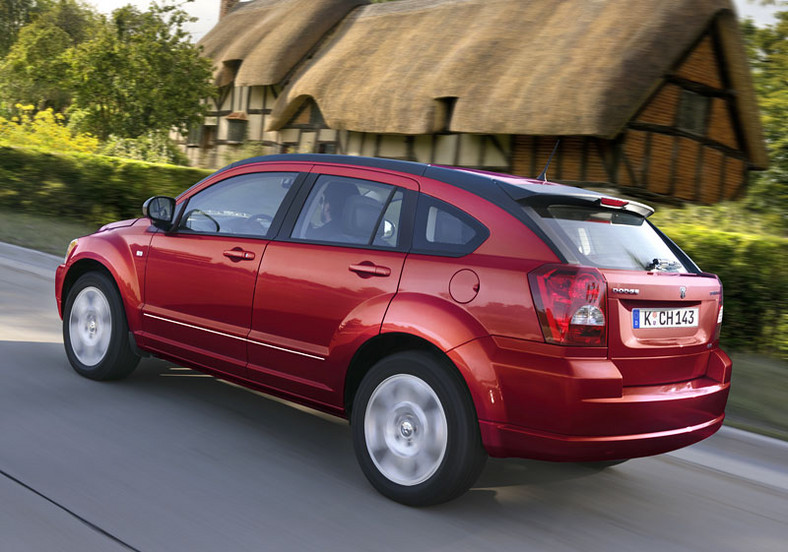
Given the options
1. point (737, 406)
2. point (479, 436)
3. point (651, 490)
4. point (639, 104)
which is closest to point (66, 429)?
point (479, 436)

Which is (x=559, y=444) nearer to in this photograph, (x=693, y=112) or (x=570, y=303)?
(x=570, y=303)

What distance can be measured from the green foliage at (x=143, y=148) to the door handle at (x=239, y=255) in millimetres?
19963

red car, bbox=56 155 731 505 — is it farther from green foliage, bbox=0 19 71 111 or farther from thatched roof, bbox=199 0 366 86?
green foliage, bbox=0 19 71 111

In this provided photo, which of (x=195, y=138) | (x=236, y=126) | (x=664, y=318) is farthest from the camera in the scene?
(x=195, y=138)

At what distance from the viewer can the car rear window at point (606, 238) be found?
12.6 ft

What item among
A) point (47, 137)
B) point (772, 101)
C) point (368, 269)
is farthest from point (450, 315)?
point (47, 137)

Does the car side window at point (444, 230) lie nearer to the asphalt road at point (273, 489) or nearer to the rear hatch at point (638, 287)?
the rear hatch at point (638, 287)

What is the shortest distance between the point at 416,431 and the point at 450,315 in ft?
1.90

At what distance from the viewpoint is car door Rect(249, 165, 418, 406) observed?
418cm

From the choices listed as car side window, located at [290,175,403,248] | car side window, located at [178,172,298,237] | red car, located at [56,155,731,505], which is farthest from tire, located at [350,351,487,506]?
car side window, located at [178,172,298,237]

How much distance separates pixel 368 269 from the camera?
4.20 metres

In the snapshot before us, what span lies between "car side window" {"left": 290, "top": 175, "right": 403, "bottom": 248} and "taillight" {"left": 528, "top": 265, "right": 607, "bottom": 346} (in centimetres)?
85

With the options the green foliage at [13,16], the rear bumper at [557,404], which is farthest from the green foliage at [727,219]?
the green foliage at [13,16]

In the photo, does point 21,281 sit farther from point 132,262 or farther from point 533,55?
point 533,55
